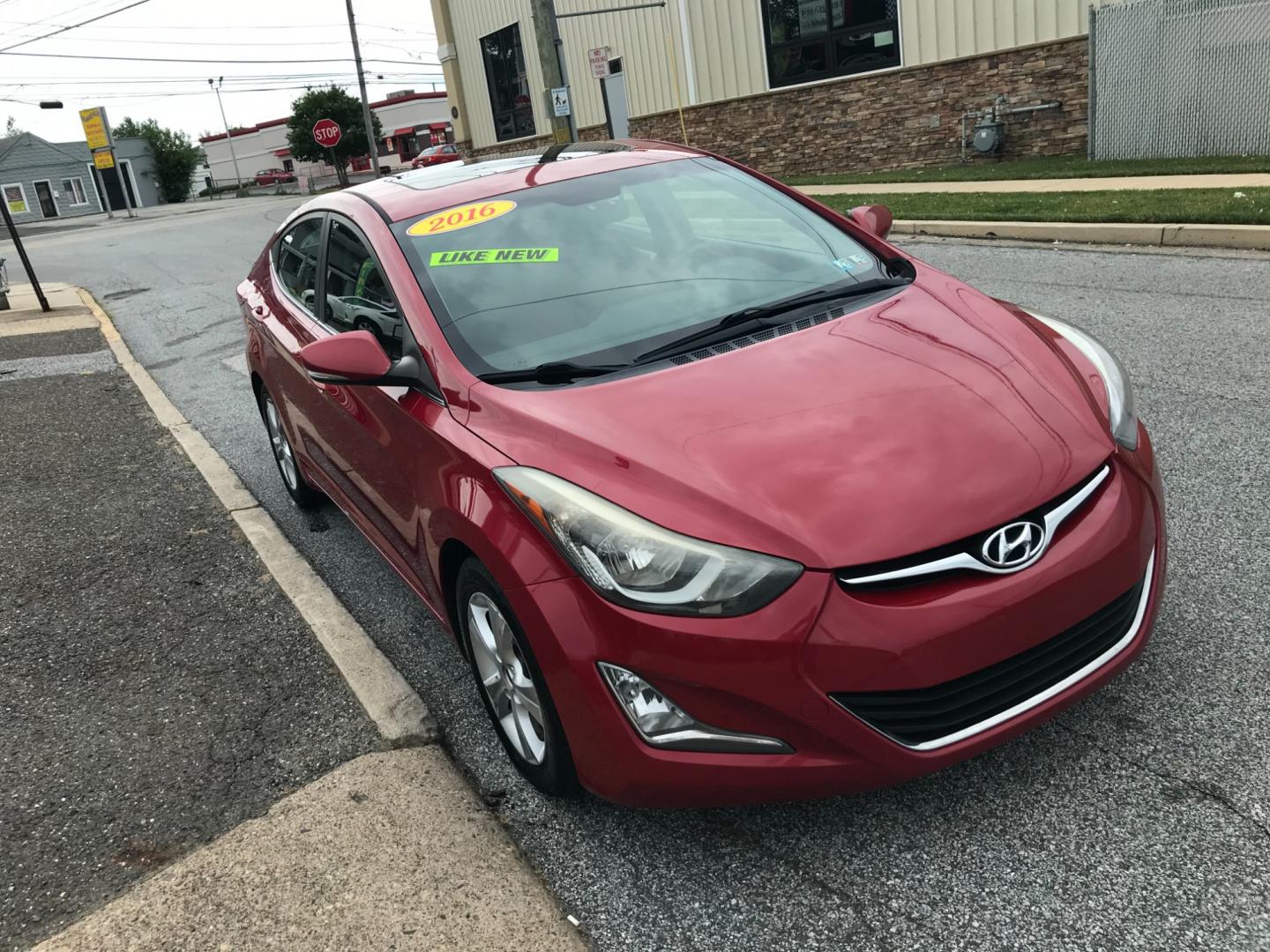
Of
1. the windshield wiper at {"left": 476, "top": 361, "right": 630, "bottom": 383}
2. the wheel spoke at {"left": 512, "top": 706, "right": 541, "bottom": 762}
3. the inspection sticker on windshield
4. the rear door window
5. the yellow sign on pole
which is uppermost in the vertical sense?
the yellow sign on pole

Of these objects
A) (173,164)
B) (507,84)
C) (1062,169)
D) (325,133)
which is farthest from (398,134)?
(1062,169)

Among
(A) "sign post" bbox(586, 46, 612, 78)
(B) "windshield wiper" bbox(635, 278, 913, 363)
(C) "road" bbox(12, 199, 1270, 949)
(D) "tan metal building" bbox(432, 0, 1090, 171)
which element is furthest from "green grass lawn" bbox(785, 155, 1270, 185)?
(B) "windshield wiper" bbox(635, 278, 913, 363)

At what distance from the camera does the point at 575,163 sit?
3.99 metres

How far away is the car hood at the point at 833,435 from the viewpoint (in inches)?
88.1

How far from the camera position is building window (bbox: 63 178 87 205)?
77625mm

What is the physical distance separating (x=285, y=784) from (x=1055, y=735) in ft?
7.13

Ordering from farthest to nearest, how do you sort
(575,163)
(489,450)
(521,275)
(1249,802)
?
(575,163) < (521,275) < (489,450) < (1249,802)

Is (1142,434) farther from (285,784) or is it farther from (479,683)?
(285,784)

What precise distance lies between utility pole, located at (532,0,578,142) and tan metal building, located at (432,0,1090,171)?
304 millimetres

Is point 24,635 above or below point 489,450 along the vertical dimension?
below

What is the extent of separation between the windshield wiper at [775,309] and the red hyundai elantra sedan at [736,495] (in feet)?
0.04

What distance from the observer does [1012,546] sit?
223 centimetres

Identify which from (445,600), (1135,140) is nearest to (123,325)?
(445,600)

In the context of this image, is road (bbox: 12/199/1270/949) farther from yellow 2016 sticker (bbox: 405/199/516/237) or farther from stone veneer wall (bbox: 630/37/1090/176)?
stone veneer wall (bbox: 630/37/1090/176)
